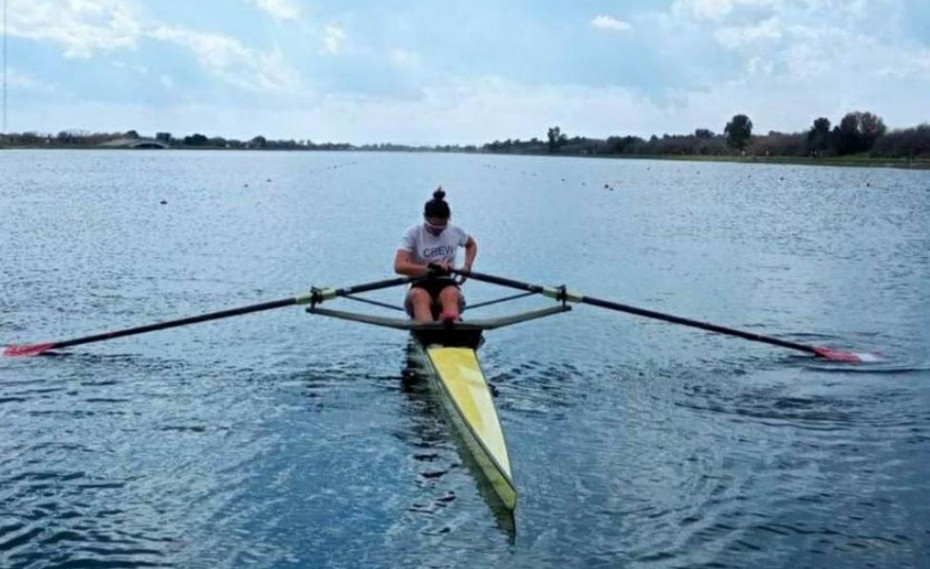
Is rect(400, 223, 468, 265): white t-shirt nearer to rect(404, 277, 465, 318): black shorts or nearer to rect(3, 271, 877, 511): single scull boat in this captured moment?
rect(404, 277, 465, 318): black shorts

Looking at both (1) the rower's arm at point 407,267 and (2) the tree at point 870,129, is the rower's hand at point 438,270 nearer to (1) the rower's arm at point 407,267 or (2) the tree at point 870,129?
(1) the rower's arm at point 407,267

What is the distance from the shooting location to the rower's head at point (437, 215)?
1456cm

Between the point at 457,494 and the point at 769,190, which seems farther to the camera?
the point at 769,190

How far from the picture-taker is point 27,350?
14938 mm

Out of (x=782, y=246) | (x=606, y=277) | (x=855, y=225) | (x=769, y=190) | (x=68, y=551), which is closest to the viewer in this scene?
(x=68, y=551)

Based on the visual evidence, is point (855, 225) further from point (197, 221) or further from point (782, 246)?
point (197, 221)

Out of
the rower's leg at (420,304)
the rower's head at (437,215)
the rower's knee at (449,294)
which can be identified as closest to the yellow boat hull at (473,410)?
the rower's leg at (420,304)

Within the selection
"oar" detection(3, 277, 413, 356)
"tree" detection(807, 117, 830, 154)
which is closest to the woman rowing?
"oar" detection(3, 277, 413, 356)

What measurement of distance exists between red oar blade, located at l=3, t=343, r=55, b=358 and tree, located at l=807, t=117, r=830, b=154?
18081 cm

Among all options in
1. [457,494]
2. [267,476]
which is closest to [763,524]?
[457,494]

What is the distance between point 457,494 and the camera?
31.2ft

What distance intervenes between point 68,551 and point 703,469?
6.16 metres

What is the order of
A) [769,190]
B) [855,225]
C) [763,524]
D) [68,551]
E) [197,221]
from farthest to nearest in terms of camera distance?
[769,190] → [855,225] → [197,221] → [763,524] → [68,551]

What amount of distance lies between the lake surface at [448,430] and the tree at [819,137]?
163246 millimetres
